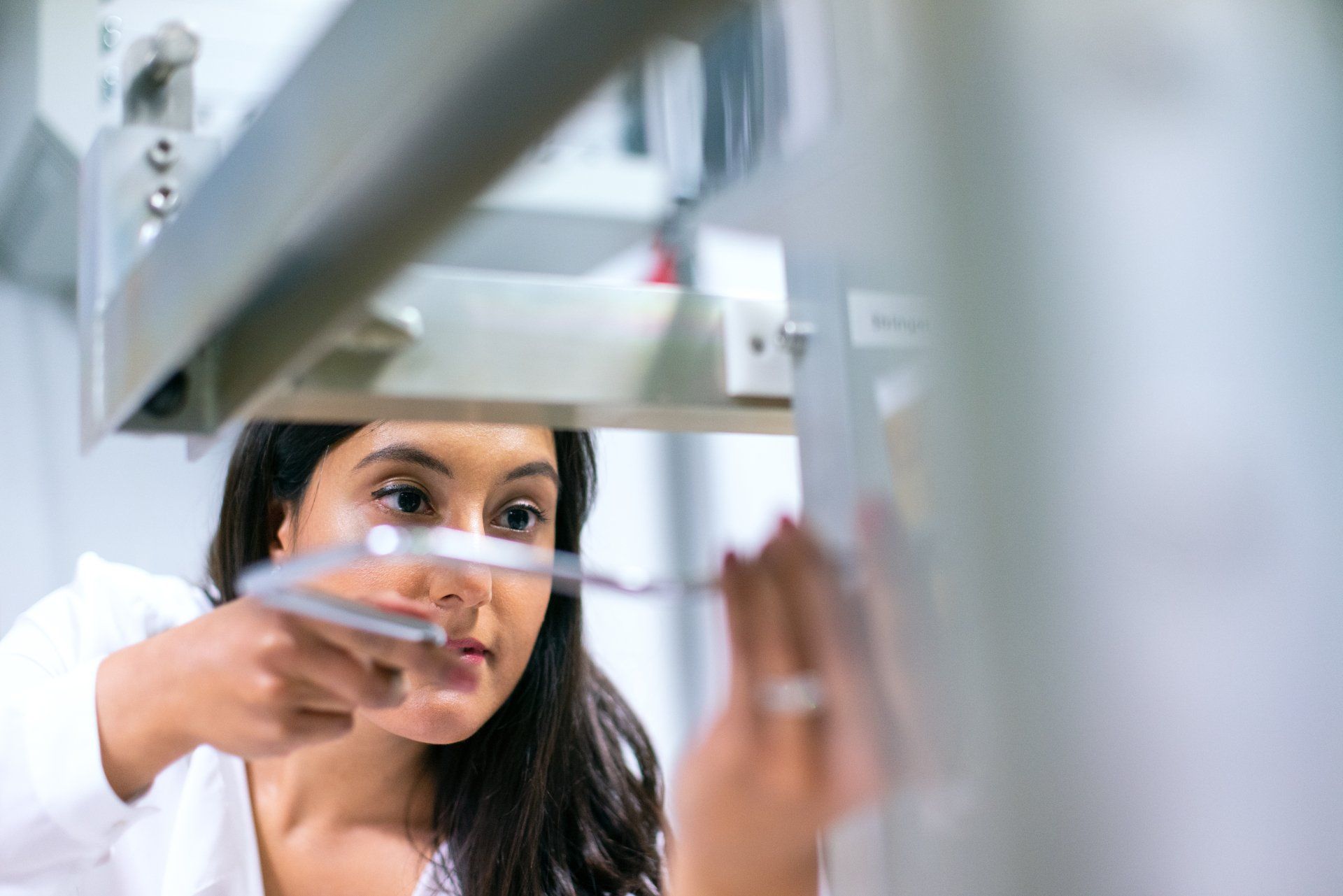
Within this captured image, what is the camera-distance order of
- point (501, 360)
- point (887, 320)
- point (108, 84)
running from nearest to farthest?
point (887, 320) → point (501, 360) → point (108, 84)

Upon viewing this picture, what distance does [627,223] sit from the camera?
3.69 feet

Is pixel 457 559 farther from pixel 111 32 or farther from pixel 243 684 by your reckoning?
pixel 111 32

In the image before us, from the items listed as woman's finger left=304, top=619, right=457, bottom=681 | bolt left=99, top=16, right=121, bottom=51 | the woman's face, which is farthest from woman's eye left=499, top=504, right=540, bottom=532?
bolt left=99, top=16, right=121, bottom=51

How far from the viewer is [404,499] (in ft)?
2.56

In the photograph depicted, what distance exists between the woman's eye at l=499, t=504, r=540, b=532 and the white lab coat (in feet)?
0.85

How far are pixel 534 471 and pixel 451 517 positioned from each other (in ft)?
0.22

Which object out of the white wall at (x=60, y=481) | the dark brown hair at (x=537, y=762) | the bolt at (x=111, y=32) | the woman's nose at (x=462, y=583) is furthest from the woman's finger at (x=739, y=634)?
the bolt at (x=111, y=32)

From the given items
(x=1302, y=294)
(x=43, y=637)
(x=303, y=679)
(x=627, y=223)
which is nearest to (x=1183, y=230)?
(x=1302, y=294)

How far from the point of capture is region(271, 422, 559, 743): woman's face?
746 millimetres

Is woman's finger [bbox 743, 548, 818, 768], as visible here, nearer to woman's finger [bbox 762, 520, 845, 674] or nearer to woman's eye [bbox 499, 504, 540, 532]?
woman's finger [bbox 762, 520, 845, 674]

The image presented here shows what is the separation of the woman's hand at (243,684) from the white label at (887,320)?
0.15 m

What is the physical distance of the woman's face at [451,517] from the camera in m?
0.75

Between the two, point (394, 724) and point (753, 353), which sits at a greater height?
point (753, 353)

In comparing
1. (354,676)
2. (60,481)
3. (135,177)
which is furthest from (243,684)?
(60,481)
